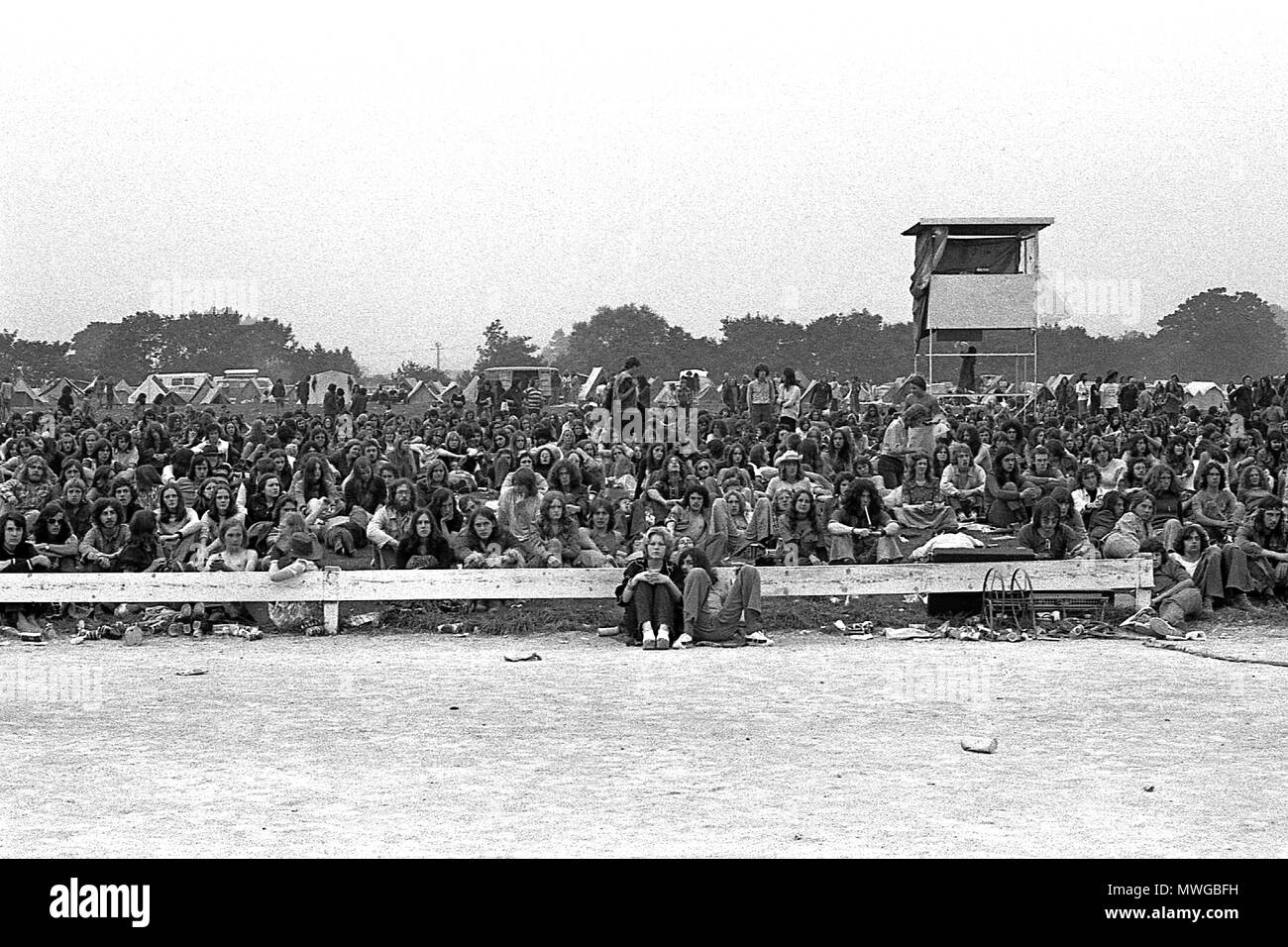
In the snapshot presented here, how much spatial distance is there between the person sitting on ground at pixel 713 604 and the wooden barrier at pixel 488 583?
1.49 feet

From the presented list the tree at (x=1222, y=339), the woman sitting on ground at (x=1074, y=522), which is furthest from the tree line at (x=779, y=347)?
the woman sitting on ground at (x=1074, y=522)

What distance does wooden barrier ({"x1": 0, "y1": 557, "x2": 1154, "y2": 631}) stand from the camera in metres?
13.0

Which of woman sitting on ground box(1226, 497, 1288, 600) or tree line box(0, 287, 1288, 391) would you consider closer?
woman sitting on ground box(1226, 497, 1288, 600)

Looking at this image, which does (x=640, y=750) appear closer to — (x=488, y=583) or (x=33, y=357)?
(x=488, y=583)

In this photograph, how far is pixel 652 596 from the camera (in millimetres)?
12281

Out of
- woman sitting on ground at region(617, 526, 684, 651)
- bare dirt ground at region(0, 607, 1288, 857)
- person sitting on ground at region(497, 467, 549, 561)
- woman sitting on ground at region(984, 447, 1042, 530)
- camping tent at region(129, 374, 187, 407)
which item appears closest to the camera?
bare dirt ground at region(0, 607, 1288, 857)

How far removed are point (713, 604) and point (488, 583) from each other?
2024mm

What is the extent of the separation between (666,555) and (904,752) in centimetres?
461

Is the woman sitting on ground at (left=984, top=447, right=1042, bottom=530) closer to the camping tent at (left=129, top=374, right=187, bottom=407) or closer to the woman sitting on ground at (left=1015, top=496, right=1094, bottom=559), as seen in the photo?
the woman sitting on ground at (left=1015, top=496, right=1094, bottom=559)

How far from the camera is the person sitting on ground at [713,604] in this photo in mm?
12281

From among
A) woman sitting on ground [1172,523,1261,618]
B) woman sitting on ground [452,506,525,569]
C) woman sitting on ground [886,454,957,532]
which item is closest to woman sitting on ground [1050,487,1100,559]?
woman sitting on ground [1172,523,1261,618]

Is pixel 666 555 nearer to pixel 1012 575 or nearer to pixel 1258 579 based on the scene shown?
pixel 1012 575

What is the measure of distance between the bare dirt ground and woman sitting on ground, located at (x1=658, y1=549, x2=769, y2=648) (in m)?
0.46

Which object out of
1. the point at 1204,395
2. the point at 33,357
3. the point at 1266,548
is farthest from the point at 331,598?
the point at 33,357
